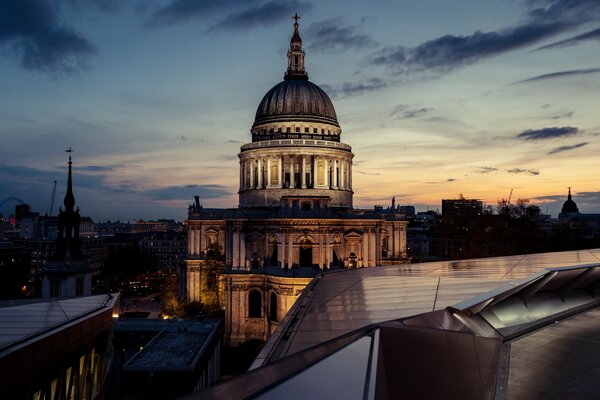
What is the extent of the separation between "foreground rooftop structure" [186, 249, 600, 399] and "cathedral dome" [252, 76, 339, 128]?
50.7 metres

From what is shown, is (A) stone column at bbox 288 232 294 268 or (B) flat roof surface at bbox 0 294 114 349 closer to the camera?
(B) flat roof surface at bbox 0 294 114 349

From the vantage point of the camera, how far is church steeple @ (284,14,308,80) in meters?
69.1

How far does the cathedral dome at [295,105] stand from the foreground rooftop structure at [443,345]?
5073 cm

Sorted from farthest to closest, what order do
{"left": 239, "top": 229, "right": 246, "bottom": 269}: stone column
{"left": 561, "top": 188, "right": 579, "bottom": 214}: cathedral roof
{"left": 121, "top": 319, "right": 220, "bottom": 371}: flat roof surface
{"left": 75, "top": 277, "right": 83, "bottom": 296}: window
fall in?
{"left": 561, "top": 188, "right": 579, "bottom": 214}: cathedral roof, {"left": 239, "top": 229, "right": 246, "bottom": 269}: stone column, {"left": 75, "top": 277, "right": 83, "bottom": 296}: window, {"left": 121, "top": 319, "right": 220, "bottom": 371}: flat roof surface

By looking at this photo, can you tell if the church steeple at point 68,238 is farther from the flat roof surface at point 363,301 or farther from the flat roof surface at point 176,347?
the flat roof surface at point 363,301

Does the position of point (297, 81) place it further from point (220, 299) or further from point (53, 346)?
point (53, 346)

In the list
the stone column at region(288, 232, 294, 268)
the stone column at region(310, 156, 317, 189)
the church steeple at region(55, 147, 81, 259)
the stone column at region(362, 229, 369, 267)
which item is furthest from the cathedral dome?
the church steeple at region(55, 147, 81, 259)

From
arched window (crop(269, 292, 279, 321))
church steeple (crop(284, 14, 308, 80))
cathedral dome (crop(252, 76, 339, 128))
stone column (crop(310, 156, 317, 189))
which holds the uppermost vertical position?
church steeple (crop(284, 14, 308, 80))

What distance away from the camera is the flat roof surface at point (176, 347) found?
27953mm

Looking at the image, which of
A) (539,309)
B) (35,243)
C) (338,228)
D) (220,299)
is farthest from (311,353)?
(35,243)

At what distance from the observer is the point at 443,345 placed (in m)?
7.11

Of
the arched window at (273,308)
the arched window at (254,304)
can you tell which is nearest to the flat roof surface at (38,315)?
the arched window at (273,308)

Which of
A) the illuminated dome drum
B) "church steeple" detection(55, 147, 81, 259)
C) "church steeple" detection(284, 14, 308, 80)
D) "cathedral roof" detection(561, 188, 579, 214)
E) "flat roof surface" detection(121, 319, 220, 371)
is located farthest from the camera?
"cathedral roof" detection(561, 188, 579, 214)

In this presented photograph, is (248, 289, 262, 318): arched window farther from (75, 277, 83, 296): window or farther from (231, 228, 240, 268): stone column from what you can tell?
(75, 277, 83, 296): window
